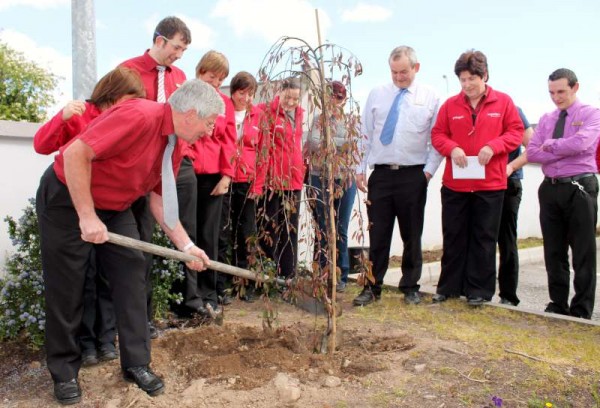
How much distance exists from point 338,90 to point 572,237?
2.51 metres

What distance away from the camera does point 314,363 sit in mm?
3553

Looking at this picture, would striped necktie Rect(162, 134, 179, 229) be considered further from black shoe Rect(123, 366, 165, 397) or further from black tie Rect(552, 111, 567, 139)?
black tie Rect(552, 111, 567, 139)

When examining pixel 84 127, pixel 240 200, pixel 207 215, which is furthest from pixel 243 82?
pixel 84 127

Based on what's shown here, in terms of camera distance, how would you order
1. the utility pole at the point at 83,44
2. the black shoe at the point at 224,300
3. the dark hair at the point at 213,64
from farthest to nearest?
the utility pole at the point at 83,44, the black shoe at the point at 224,300, the dark hair at the point at 213,64

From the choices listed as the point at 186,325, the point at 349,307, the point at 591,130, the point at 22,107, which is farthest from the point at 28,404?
the point at 22,107

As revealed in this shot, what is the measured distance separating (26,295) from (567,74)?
14.5 feet

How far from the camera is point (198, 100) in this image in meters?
2.94

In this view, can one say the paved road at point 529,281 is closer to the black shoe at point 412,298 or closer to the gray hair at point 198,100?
the black shoe at point 412,298

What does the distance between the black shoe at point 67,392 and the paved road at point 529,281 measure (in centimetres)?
348

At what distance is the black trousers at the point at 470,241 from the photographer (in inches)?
202

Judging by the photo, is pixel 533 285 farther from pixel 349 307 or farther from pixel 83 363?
pixel 83 363

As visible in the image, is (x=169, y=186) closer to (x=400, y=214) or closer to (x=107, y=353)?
(x=107, y=353)

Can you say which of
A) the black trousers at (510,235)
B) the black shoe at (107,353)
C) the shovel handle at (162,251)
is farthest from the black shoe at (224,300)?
the black trousers at (510,235)

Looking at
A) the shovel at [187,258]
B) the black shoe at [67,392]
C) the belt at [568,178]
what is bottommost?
the black shoe at [67,392]
